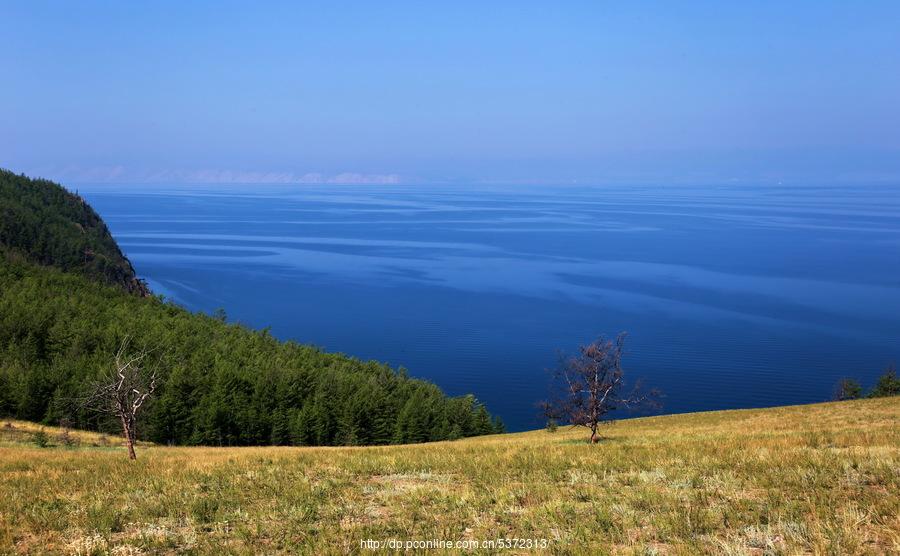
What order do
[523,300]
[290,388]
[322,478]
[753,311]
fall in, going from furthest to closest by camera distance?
[523,300] → [753,311] → [290,388] → [322,478]

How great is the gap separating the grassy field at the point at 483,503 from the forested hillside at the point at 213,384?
188ft

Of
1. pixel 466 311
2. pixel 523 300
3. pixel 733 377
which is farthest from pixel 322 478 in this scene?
pixel 523 300

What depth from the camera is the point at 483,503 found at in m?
13.8

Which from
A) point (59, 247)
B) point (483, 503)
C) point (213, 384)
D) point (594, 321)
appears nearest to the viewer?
point (483, 503)

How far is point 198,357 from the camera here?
88.2 meters

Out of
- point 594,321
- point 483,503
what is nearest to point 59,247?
point 594,321

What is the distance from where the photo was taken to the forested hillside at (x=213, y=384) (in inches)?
2896

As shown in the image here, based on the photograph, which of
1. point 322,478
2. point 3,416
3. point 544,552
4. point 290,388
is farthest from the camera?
point 290,388

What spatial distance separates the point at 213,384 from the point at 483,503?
242 feet

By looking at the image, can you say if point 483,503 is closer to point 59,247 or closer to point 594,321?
point 594,321

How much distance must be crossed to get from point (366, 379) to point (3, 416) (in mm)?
41778

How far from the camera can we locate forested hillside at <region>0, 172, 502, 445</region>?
73562 mm

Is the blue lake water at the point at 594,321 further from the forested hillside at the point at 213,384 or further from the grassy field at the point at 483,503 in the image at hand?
the grassy field at the point at 483,503

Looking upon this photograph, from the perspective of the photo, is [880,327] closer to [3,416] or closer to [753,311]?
[753,311]
